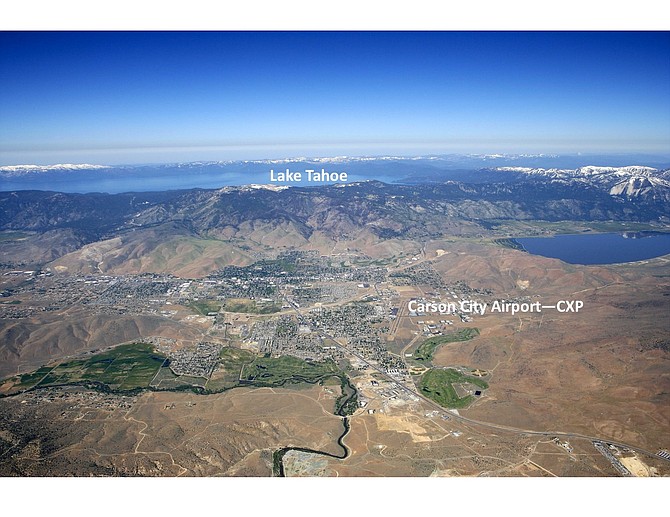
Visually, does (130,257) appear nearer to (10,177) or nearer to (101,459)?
(101,459)

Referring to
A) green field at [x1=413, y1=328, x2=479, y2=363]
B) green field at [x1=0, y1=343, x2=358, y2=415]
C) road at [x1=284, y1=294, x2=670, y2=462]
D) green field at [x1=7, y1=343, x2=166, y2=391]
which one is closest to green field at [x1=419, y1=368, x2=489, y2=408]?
road at [x1=284, y1=294, x2=670, y2=462]

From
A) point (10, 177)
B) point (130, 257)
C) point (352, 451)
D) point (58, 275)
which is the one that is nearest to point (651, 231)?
point (352, 451)

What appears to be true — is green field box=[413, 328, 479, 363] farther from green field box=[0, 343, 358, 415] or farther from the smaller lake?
the smaller lake

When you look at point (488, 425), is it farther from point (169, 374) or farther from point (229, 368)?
point (169, 374)

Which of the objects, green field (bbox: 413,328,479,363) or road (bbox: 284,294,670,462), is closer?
road (bbox: 284,294,670,462)

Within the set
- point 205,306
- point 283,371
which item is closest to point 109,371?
point 283,371

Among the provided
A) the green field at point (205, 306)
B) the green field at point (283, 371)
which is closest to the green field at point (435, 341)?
the green field at point (283, 371)
